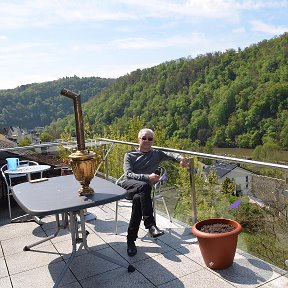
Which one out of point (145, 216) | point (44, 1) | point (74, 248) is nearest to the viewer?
point (74, 248)

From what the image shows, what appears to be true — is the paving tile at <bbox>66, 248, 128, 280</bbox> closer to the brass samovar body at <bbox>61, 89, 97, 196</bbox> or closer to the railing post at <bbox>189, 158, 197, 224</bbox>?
the brass samovar body at <bbox>61, 89, 97, 196</bbox>

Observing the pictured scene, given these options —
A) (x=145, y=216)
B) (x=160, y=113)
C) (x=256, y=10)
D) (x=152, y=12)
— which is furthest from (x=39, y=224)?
(x=160, y=113)

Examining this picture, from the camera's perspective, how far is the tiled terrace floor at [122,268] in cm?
251

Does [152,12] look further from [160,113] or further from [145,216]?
[160,113]

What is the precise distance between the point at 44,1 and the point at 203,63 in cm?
5314

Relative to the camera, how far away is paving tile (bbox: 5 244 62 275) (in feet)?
9.50

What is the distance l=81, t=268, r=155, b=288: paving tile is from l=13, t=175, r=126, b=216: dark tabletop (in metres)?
0.63

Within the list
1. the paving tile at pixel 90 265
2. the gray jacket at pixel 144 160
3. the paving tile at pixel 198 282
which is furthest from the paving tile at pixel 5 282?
the gray jacket at pixel 144 160

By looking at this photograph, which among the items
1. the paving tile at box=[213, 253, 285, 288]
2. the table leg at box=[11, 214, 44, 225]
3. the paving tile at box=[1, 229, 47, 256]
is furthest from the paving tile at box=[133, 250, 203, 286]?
the table leg at box=[11, 214, 44, 225]

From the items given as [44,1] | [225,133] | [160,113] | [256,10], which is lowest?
[225,133]

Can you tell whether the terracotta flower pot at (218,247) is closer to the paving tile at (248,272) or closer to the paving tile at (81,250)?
the paving tile at (248,272)

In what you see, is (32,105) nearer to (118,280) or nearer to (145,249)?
(145,249)

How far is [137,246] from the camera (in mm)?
3211

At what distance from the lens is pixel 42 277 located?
8.86 feet
